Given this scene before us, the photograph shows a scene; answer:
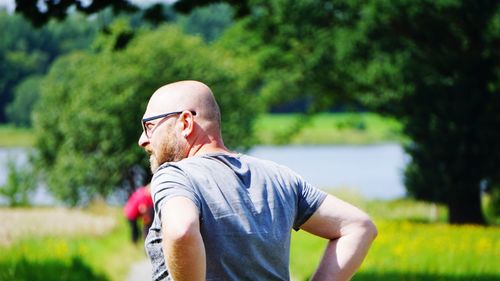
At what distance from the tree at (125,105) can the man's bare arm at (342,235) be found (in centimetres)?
2042

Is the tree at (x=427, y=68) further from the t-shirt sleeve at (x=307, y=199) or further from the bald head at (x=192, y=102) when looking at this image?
the bald head at (x=192, y=102)

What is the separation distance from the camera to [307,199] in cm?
291

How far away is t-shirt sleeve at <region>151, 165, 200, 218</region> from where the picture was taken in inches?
100

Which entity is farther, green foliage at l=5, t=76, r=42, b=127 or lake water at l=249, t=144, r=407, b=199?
lake water at l=249, t=144, r=407, b=199

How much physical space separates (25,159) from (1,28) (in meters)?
41.8

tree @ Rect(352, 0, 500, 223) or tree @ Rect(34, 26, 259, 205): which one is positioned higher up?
tree @ Rect(34, 26, 259, 205)

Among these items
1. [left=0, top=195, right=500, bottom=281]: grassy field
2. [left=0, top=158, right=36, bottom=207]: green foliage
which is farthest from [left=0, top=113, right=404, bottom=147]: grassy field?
[left=0, top=195, right=500, bottom=281]: grassy field

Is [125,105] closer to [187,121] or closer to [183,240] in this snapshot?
[187,121]

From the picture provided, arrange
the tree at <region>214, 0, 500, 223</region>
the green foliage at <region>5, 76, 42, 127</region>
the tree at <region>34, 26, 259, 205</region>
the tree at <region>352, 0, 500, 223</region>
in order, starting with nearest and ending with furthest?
the tree at <region>352, 0, 500, 223</region> < the tree at <region>214, 0, 500, 223</region> < the tree at <region>34, 26, 259, 205</region> < the green foliage at <region>5, 76, 42, 127</region>

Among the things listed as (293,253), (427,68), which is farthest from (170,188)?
(427,68)

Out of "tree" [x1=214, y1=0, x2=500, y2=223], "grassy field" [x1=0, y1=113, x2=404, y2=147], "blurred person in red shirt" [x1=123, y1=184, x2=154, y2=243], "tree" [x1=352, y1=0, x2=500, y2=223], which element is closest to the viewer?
"blurred person in red shirt" [x1=123, y1=184, x2=154, y2=243]

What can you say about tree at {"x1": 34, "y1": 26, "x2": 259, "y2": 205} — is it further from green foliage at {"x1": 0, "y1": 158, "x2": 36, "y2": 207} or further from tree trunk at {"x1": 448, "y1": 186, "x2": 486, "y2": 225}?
tree trunk at {"x1": 448, "y1": 186, "x2": 486, "y2": 225}

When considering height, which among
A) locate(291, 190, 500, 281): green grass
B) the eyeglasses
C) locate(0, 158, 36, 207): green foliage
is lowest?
locate(291, 190, 500, 281): green grass

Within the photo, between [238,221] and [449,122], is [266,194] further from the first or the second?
[449,122]
